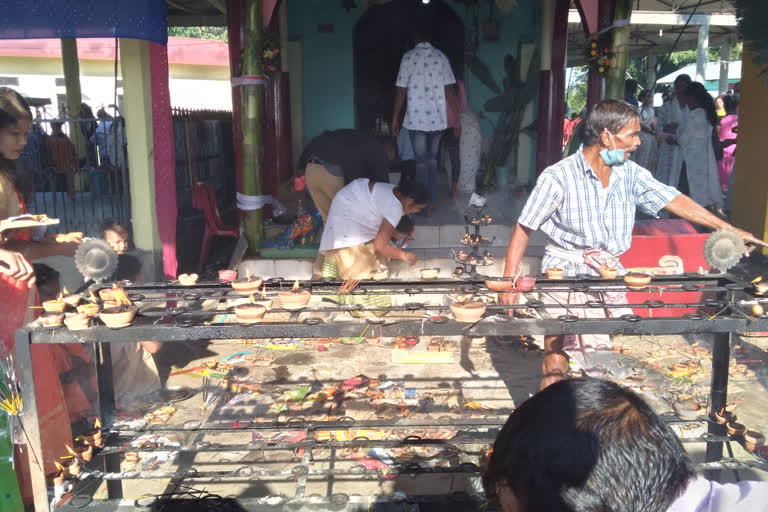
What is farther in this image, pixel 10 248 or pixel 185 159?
pixel 185 159

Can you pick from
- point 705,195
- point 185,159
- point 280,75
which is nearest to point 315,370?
point 185,159

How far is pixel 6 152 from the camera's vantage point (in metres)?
3.31

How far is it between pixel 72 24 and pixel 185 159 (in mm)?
3168

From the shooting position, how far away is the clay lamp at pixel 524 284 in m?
3.12

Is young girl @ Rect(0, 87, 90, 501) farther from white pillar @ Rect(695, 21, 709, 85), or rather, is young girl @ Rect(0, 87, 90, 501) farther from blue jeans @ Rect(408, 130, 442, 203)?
white pillar @ Rect(695, 21, 709, 85)

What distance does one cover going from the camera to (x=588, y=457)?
3.96ft

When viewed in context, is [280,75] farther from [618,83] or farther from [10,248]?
[10,248]

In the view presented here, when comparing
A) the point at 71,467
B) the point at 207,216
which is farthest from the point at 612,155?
the point at 207,216

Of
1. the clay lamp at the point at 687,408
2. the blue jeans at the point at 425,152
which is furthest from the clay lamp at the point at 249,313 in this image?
the blue jeans at the point at 425,152

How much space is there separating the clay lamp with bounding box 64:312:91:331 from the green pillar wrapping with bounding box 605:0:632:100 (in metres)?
5.93

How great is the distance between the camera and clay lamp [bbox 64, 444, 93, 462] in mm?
2975

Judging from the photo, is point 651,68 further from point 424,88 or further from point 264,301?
point 264,301

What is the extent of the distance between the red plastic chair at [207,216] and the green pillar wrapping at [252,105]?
1.16 m

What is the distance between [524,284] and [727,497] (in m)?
1.77
